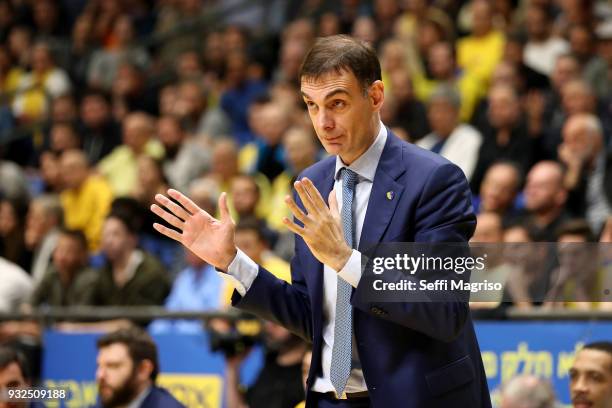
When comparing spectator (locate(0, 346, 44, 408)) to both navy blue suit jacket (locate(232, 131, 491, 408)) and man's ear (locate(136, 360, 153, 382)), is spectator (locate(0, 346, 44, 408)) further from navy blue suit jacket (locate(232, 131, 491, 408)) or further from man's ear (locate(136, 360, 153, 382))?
navy blue suit jacket (locate(232, 131, 491, 408))

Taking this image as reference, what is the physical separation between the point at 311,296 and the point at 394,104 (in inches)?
249

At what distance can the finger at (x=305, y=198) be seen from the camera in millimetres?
3170

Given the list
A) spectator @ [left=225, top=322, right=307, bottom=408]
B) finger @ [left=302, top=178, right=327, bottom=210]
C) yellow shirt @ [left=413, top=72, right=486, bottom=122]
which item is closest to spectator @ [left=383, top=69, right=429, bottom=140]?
yellow shirt @ [left=413, top=72, right=486, bottom=122]

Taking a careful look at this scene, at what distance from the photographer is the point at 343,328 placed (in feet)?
11.0

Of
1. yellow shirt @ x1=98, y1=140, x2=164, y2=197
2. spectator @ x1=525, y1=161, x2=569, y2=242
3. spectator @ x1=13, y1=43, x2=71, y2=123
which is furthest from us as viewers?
spectator @ x1=13, y1=43, x2=71, y2=123

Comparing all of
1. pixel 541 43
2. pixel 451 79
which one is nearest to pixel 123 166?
pixel 451 79

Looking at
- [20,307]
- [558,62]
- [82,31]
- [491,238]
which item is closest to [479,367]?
[491,238]

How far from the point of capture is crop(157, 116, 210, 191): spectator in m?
10.1

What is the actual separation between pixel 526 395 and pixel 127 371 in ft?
6.34

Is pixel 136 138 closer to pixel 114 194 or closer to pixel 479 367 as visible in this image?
pixel 114 194

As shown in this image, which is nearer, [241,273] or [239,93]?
[241,273]

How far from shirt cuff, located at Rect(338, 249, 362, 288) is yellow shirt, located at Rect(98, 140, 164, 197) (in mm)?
7466

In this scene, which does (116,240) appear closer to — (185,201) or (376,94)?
(185,201)

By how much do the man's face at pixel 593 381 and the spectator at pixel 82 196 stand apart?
641 cm
